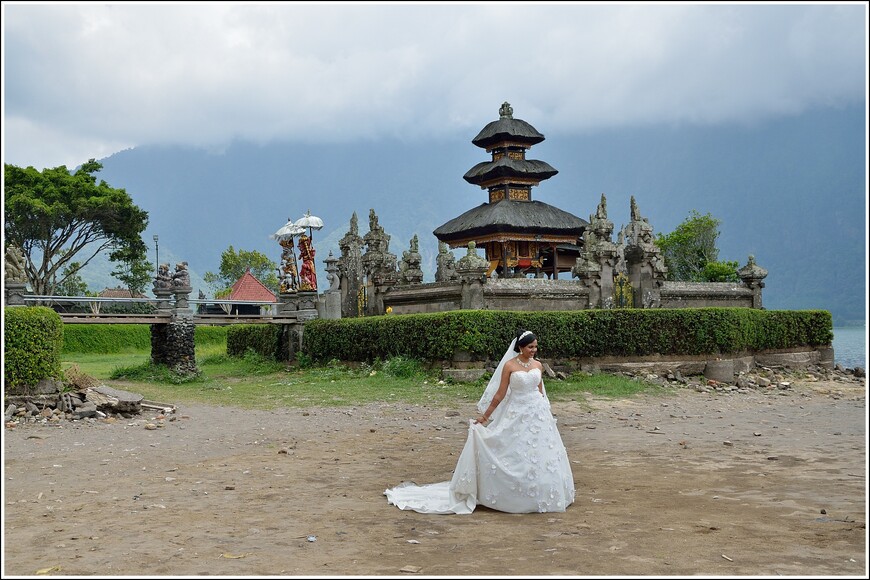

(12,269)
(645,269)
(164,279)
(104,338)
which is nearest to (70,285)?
(104,338)

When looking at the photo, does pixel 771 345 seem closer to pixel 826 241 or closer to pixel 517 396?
pixel 517 396

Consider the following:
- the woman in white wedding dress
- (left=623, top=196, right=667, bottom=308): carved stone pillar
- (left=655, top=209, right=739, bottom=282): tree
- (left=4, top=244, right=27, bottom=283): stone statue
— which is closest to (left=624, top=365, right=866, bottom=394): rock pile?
(left=623, top=196, right=667, bottom=308): carved stone pillar

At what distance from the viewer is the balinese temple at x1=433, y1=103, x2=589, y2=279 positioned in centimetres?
3531

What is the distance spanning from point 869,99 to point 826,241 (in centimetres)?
18653

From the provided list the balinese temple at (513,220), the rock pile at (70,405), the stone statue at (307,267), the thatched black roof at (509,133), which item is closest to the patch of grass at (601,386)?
the rock pile at (70,405)

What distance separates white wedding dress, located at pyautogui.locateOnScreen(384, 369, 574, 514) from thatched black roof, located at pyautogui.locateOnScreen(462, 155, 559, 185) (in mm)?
28656

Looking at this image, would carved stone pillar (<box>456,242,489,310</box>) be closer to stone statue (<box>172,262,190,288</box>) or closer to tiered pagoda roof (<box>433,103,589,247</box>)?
stone statue (<box>172,262,190,288</box>)

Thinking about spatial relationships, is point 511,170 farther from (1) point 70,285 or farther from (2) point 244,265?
(2) point 244,265

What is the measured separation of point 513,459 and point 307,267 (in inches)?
887

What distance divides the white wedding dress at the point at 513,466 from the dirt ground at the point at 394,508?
0.61 feet

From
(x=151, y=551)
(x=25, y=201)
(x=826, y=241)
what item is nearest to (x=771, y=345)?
(x=151, y=551)

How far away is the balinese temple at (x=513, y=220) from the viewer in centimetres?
3531

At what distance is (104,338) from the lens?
45531 mm

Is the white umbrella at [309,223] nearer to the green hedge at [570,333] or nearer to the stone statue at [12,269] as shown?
the green hedge at [570,333]
